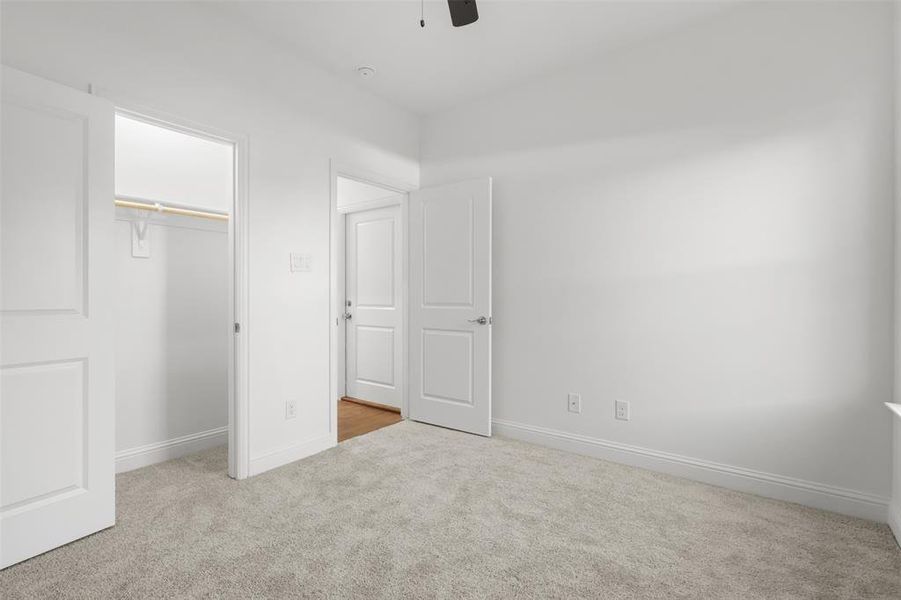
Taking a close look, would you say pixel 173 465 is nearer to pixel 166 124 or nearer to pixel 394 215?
pixel 166 124

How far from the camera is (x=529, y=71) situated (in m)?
3.19

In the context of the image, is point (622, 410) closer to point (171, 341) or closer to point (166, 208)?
point (171, 341)

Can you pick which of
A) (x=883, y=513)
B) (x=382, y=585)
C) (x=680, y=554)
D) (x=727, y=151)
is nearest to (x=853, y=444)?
(x=883, y=513)

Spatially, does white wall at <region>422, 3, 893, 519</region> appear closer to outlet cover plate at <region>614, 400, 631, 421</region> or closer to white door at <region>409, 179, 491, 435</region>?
outlet cover plate at <region>614, 400, 631, 421</region>

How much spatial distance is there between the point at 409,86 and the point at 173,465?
3056 millimetres

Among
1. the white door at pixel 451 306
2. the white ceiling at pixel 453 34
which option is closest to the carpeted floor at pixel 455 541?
the white door at pixel 451 306

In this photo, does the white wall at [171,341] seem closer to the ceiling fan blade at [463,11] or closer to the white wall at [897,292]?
the ceiling fan blade at [463,11]

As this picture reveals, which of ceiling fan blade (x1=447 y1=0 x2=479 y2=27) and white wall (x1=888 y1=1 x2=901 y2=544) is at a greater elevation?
ceiling fan blade (x1=447 y1=0 x2=479 y2=27)

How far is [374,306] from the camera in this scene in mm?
4469

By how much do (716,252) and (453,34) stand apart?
2.03 m

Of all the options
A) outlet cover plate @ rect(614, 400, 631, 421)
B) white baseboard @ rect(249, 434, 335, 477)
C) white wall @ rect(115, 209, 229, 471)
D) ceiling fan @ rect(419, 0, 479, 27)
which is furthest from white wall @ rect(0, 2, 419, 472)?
outlet cover plate @ rect(614, 400, 631, 421)

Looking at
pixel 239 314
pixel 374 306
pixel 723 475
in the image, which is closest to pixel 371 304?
pixel 374 306

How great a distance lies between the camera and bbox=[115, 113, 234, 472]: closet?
2764mm

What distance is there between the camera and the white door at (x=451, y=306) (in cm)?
340
